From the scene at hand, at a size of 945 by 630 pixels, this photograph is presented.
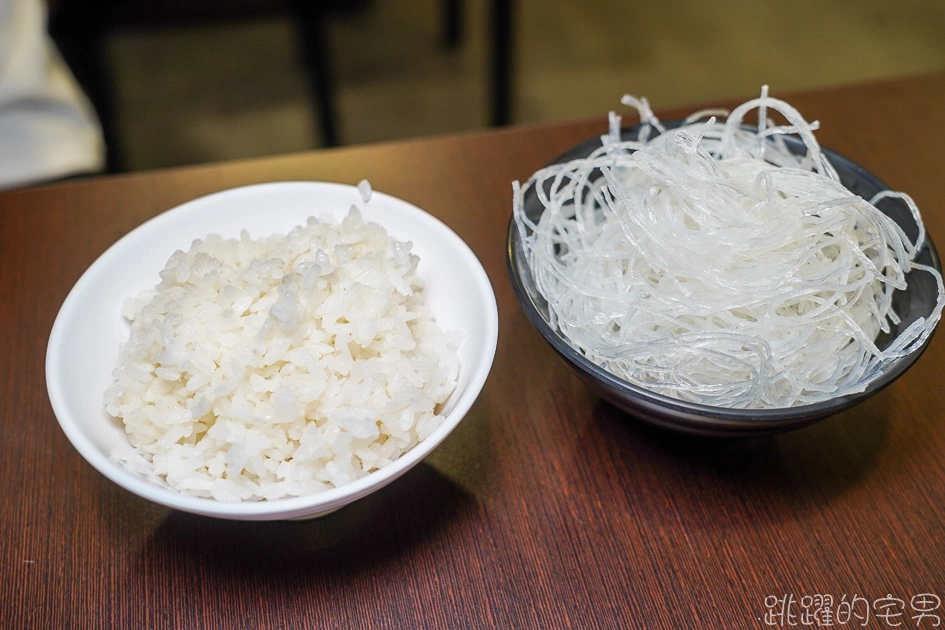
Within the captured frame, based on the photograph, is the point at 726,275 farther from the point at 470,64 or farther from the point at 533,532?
the point at 470,64

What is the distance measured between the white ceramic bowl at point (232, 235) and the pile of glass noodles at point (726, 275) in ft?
0.31

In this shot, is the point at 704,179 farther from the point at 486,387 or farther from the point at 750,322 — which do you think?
the point at 486,387

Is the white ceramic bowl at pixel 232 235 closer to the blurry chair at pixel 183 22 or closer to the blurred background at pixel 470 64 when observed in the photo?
the blurry chair at pixel 183 22

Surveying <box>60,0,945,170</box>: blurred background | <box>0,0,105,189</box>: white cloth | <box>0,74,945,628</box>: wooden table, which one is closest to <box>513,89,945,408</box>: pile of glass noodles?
<box>0,74,945,628</box>: wooden table

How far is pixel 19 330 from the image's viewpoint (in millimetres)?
1020

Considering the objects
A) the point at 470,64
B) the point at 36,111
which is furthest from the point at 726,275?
the point at 470,64

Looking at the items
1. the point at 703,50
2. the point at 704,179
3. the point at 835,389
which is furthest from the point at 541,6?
the point at 835,389

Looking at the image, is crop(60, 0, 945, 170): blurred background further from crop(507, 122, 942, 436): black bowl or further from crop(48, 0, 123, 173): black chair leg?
crop(507, 122, 942, 436): black bowl

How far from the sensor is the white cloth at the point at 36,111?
1363mm

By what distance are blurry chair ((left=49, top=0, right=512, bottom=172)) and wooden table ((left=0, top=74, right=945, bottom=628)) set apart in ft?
3.98

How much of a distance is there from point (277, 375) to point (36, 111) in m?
1.02

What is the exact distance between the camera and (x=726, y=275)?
32.5 inches

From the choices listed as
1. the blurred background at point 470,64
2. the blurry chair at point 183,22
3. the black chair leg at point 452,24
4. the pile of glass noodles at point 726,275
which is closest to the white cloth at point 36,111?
the blurry chair at point 183,22

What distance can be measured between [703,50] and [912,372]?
7.19ft
